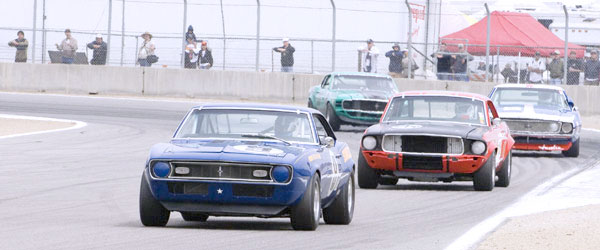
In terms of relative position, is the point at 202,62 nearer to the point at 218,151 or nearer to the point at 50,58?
the point at 50,58

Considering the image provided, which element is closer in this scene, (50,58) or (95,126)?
(95,126)

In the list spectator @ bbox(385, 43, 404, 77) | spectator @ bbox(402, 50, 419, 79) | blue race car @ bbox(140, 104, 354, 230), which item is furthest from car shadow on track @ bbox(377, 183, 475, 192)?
spectator @ bbox(402, 50, 419, 79)

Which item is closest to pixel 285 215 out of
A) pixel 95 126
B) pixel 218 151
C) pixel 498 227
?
pixel 218 151

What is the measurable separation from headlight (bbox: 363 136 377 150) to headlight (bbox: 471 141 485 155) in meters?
1.14

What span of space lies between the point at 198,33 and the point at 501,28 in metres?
10.1

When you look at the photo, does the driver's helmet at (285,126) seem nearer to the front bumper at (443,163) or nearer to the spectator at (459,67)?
the front bumper at (443,163)

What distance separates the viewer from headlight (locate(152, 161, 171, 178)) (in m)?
10.1

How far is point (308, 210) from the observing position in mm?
10125

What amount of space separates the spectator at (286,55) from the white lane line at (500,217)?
18.2 meters

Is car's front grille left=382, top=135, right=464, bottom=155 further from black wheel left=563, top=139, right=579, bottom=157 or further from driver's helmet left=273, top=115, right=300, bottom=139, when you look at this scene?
black wheel left=563, top=139, right=579, bottom=157

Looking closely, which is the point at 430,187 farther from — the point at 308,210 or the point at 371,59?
the point at 371,59

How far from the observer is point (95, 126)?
26.2 metres

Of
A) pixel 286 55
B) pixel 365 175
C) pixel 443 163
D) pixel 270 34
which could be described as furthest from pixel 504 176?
pixel 270 34

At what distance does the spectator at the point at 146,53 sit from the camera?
36.0m
